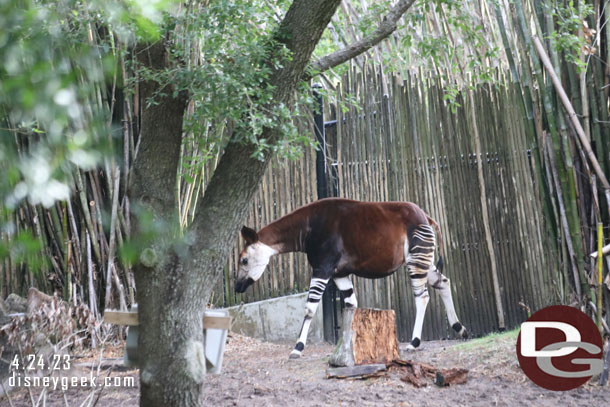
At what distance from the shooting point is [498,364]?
3.88 m

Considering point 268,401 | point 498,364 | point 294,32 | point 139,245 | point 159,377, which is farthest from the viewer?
point 498,364

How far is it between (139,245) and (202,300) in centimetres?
158

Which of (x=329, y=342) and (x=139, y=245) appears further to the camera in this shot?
(x=329, y=342)

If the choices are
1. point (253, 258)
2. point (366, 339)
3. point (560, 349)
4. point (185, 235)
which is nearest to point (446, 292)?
point (366, 339)

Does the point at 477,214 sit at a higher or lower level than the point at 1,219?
higher

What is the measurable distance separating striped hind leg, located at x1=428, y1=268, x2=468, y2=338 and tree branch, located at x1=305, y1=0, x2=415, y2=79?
8.39 ft

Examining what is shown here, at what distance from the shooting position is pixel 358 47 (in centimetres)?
313

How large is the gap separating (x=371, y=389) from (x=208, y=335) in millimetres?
1526

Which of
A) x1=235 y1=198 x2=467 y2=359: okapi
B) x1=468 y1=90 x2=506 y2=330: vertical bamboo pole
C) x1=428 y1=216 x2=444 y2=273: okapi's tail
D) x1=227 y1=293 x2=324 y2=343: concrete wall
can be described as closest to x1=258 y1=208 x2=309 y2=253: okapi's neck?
x1=235 y1=198 x2=467 y2=359: okapi

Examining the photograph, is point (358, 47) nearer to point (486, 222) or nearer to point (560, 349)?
point (560, 349)

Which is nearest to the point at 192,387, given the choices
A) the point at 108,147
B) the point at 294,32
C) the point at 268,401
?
the point at 268,401

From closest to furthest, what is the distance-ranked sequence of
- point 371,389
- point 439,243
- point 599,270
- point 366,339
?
point 599,270
point 371,389
point 366,339
point 439,243

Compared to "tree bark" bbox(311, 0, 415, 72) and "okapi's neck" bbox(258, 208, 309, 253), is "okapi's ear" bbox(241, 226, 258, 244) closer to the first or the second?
"okapi's neck" bbox(258, 208, 309, 253)

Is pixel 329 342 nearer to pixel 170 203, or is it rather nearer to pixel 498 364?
pixel 498 364
